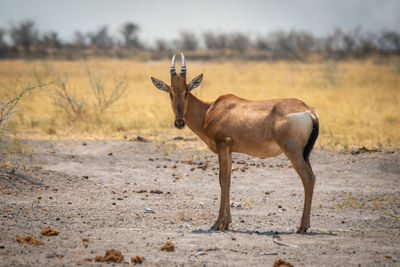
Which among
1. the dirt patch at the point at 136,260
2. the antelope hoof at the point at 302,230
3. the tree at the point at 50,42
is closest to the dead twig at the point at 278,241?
the antelope hoof at the point at 302,230

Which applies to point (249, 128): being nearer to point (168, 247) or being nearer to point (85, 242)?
point (168, 247)

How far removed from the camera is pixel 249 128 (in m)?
6.92

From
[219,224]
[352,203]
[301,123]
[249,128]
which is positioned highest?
[301,123]

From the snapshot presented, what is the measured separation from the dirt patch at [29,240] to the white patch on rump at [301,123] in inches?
137

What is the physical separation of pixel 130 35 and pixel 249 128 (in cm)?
6751

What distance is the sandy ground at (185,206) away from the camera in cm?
572

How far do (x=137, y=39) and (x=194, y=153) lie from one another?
6175 cm

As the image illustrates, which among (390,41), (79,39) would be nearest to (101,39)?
(79,39)

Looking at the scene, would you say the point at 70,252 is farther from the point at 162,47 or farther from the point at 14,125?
the point at 162,47

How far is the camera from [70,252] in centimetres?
570

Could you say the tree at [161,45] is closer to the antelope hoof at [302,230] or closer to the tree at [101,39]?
the tree at [101,39]

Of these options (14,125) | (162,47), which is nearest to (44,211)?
(14,125)

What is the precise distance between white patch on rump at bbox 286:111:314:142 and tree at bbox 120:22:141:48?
66.0m

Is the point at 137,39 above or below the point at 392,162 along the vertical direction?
above
